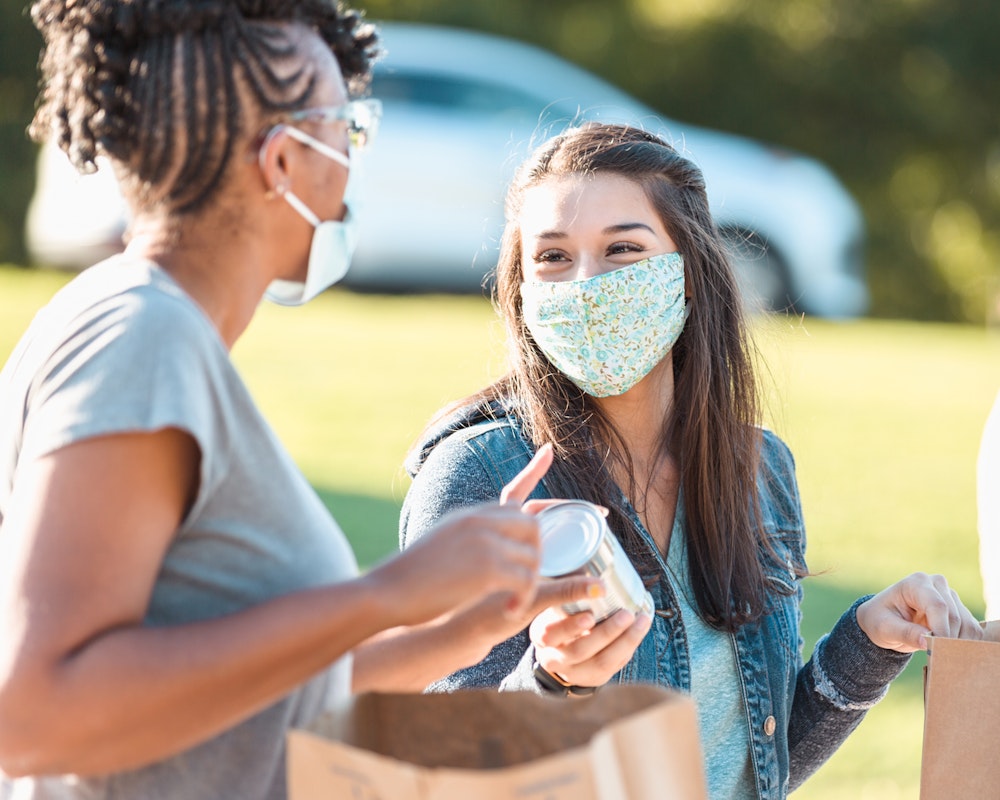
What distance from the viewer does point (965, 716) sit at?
2.08 m

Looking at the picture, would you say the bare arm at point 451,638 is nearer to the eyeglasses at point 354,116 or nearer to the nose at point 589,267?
the eyeglasses at point 354,116

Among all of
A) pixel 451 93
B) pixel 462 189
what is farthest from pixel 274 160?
pixel 451 93

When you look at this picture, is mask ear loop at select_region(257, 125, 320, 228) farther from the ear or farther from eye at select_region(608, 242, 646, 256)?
eye at select_region(608, 242, 646, 256)

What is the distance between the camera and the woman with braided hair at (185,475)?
1441mm

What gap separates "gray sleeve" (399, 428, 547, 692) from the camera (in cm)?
249

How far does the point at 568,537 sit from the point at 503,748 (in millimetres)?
377

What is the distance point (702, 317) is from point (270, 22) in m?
1.39

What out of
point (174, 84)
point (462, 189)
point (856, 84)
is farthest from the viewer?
point (856, 84)

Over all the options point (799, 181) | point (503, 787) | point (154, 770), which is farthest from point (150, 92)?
point (799, 181)

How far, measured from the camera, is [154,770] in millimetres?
1597

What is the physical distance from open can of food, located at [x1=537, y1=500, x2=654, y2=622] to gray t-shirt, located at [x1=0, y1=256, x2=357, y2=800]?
0.37m

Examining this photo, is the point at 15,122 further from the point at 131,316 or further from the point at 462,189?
the point at 131,316

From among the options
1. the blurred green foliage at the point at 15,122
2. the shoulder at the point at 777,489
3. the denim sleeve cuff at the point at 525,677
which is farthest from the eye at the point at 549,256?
the blurred green foliage at the point at 15,122

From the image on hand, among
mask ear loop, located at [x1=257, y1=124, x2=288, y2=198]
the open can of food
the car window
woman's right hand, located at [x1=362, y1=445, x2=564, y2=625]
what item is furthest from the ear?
the car window
